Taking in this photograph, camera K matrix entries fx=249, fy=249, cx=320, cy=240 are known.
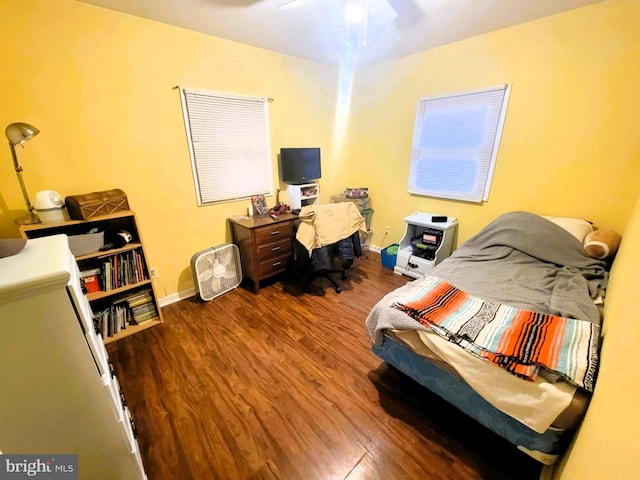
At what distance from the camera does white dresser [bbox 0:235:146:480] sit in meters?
0.69

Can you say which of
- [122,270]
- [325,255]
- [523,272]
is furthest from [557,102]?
[122,270]

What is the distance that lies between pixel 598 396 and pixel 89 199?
287cm

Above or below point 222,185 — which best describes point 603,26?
above

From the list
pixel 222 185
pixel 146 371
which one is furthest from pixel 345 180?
pixel 146 371

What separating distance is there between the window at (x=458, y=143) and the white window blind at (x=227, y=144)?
6.08 feet

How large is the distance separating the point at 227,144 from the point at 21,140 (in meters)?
1.44

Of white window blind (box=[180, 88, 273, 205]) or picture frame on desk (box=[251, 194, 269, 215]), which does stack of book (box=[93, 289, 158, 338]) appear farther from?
picture frame on desk (box=[251, 194, 269, 215])

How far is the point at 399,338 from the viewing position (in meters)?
1.40

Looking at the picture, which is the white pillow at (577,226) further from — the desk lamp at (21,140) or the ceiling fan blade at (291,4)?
the desk lamp at (21,140)

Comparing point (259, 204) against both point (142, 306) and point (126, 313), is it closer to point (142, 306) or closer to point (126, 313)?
point (142, 306)

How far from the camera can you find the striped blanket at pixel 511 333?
1.02 m

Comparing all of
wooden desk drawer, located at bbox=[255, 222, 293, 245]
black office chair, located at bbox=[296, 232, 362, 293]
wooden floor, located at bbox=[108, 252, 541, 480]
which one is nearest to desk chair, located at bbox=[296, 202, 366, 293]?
black office chair, located at bbox=[296, 232, 362, 293]

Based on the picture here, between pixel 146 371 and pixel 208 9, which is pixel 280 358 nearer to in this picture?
pixel 146 371

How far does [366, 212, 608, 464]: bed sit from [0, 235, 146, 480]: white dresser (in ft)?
4.16
